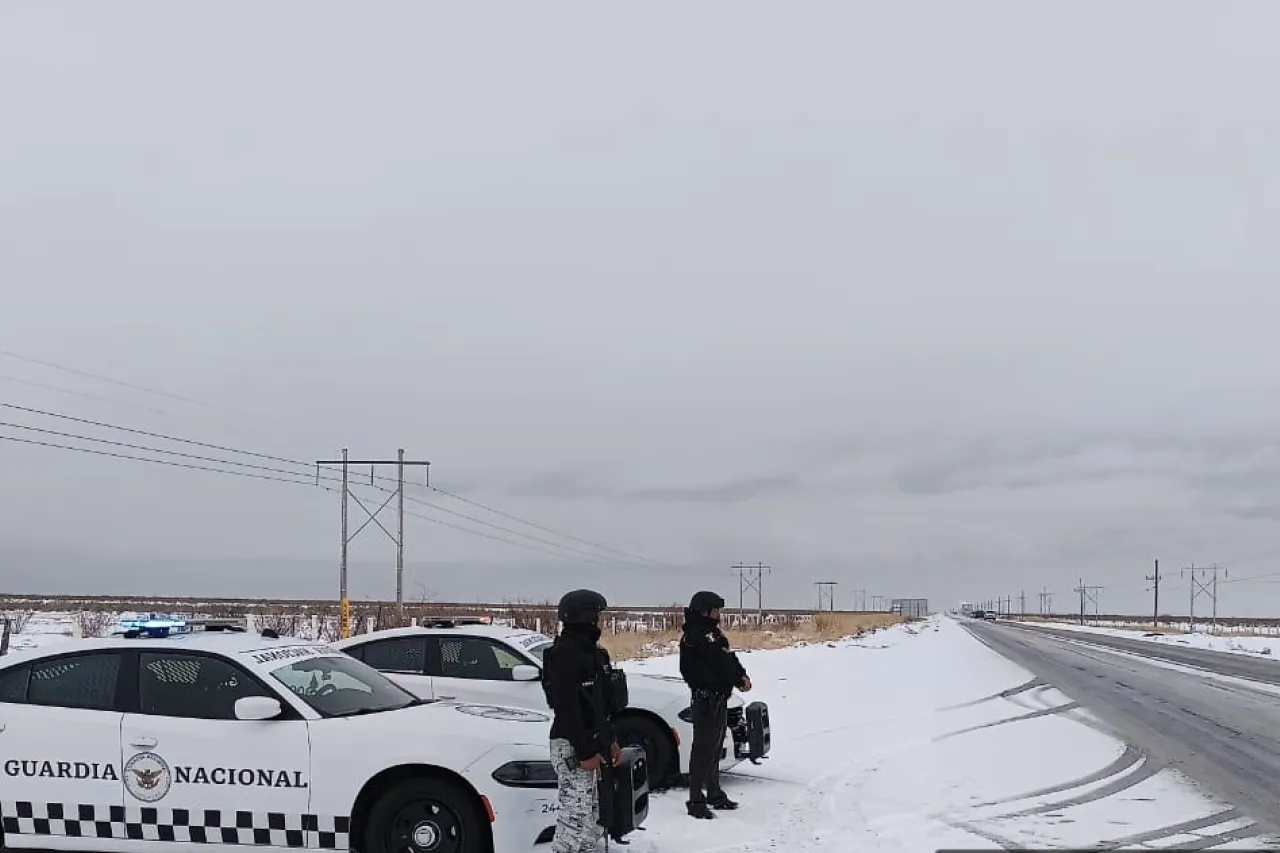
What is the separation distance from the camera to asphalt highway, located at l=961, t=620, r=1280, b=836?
1178 cm

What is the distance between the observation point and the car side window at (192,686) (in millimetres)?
7801

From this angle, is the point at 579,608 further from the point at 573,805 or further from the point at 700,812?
the point at 700,812

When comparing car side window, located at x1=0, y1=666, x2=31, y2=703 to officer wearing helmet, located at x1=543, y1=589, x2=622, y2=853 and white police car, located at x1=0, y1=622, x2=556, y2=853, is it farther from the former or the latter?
officer wearing helmet, located at x1=543, y1=589, x2=622, y2=853

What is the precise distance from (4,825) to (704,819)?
486 cm

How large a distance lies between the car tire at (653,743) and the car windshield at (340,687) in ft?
8.42

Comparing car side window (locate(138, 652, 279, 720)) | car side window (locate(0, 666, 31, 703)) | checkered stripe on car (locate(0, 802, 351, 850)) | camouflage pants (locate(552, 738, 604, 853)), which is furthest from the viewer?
car side window (locate(0, 666, 31, 703))

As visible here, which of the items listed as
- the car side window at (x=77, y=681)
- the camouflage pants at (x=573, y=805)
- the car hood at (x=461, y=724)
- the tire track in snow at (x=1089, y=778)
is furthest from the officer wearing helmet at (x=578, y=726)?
the tire track in snow at (x=1089, y=778)

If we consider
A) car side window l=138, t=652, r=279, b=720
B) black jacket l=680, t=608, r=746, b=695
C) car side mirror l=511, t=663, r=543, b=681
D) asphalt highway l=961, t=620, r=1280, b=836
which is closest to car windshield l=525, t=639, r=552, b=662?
car side mirror l=511, t=663, r=543, b=681

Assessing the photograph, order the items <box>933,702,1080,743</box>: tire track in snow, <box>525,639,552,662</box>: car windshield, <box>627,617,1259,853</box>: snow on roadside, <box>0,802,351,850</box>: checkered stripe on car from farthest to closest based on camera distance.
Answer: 1. <box>933,702,1080,743</box>: tire track in snow
2. <box>525,639,552,662</box>: car windshield
3. <box>627,617,1259,853</box>: snow on roadside
4. <box>0,802,351,850</box>: checkered stripe on car

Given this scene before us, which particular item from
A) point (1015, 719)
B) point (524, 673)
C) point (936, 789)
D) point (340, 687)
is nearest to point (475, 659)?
point (524, 673)

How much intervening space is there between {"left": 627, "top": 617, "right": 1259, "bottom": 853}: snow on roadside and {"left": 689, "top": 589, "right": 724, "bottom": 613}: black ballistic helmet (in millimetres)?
1621

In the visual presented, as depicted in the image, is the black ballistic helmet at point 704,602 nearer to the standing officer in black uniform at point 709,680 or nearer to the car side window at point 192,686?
the standing officer in black uniform at point 709,680

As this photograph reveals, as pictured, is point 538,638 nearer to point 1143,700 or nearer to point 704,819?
point 704,819

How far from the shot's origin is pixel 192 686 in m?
7.89
